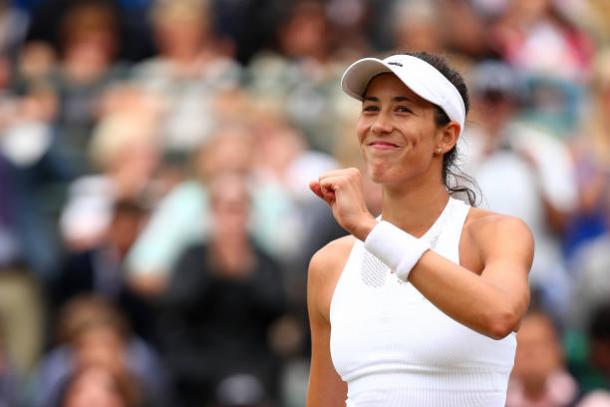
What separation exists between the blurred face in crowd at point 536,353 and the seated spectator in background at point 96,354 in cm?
177

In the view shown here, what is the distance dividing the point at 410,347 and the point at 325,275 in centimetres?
41

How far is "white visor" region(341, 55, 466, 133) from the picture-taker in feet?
10.1

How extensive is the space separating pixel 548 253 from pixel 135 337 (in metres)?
2.29

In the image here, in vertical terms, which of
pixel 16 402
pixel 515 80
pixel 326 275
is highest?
pixel 326 275

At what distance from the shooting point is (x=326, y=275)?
3.37 metres

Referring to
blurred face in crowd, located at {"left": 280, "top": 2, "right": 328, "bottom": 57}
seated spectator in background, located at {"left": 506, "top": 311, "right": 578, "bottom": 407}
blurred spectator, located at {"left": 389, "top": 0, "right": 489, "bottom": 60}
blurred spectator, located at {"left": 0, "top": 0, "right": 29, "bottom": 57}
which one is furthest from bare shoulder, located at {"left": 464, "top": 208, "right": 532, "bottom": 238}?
blurred spectator, located at {"left": 0, "top": 0, "right": 29, "bottom": 57}

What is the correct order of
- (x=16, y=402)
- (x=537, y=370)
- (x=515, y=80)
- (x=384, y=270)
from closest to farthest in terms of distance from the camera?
(x=384, y=270) → (x=537, y=370) → (x=16, y=402) → (x=515, y=80)

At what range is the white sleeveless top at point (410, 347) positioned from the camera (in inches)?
119

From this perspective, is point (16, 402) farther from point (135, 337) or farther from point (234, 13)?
point (234, 13)

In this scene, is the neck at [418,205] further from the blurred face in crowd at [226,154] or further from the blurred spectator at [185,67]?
the blurred spectator at [185,67]

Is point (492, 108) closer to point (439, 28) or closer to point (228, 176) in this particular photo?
point (439, 28)

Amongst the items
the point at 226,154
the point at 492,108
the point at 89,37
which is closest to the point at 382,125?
the point at 226,154

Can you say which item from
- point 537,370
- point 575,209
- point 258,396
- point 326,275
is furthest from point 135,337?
point 326,275

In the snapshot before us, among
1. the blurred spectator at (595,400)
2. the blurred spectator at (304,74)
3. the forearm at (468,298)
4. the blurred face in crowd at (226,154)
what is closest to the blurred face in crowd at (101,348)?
the blurred face in crowd at (226,154)
